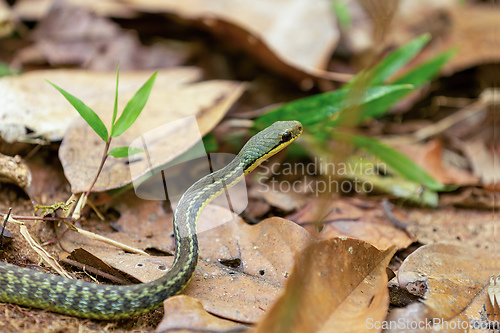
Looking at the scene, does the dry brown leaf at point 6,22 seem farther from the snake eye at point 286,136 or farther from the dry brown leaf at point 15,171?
the snake eye at point 286,136

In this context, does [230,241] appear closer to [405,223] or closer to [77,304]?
[77,304]

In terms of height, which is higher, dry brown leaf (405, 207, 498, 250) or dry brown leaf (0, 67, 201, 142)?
dry brown leaf (0, 67, 201, 142)

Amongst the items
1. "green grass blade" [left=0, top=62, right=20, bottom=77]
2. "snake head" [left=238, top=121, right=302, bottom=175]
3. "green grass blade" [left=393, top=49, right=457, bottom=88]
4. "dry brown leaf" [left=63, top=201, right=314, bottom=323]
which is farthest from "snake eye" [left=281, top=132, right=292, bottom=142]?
"green grass blade" [left=0, top=62, right=20, bottom=77]

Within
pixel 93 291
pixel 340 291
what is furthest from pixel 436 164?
pixel 93 291

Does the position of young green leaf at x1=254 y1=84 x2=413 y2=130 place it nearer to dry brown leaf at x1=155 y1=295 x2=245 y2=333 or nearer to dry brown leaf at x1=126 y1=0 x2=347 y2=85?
dry brown leaf at x1=126 y1=0 x2=347 y2=85

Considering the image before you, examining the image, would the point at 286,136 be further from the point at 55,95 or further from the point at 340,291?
the point at 55,95

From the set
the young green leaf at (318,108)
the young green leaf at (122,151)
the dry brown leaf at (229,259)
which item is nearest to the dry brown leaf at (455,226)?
the young green leaf at (318,108)
